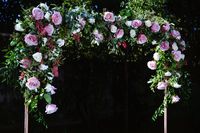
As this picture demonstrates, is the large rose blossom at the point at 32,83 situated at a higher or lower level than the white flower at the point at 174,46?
lower

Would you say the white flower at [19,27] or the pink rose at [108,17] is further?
the pink rose at [108,17]

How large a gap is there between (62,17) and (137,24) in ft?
3.25

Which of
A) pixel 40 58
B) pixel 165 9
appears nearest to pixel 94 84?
pixel 165 9

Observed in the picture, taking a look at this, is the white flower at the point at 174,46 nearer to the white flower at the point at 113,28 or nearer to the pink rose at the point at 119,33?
the pink rose at the point at 119,33

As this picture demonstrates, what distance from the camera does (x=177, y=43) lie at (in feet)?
17.9

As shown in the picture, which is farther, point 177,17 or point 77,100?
point 177,17

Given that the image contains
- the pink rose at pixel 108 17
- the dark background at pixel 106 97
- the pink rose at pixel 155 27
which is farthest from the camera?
the dark background at pixel 106 97

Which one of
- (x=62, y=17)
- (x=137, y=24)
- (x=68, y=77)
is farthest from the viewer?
(x=68, y=77)

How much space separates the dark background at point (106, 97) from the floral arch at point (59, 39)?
2.21m

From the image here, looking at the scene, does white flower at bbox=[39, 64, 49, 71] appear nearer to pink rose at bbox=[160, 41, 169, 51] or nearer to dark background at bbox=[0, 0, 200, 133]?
pink rose at bbox=[160, 41, 169, 51]

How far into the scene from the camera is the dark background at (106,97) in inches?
280

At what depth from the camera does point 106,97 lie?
324 inches

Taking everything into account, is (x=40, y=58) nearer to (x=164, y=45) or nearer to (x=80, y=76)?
(x=164, y=45)

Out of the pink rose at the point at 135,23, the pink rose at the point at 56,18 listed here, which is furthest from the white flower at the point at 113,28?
the pink rose at the point at 56,18
